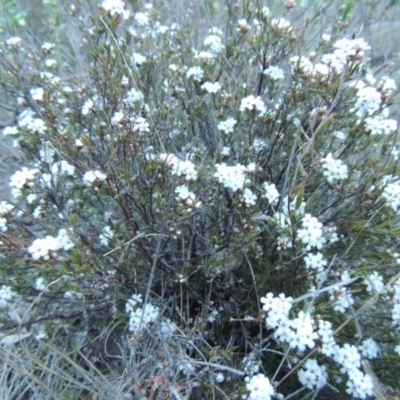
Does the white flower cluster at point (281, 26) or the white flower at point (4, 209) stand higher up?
the white flower cluster at point (281, 26)

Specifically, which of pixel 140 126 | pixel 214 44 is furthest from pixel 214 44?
pixel 140 126

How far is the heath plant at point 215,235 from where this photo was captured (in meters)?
2.22

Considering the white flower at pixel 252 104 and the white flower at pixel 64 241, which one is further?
the white flower at pixel 252 104

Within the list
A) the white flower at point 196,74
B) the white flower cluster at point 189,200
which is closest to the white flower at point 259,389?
the white flower cluster at point 189,200

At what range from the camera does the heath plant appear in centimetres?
222

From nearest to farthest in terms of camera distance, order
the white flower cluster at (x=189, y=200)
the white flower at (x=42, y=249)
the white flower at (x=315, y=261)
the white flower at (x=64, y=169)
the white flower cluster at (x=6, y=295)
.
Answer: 1. the white flower at (x=42, y=249)
2. the white flower cluster at (x=189, y=200)
3. the white flower at (x=315, y=261)
4. the white flower at (x=64, y=169)
5. the white flower cluster at (x=6, y=295)

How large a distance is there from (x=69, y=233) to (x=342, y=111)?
133 centimetres

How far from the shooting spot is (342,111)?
102 inches

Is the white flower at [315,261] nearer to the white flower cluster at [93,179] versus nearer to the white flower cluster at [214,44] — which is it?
the white flower cluster at [93,179]

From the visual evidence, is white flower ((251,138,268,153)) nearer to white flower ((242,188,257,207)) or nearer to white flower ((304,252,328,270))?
white flower ((242,188,257,207))

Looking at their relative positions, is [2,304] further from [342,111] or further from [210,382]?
[342,111]

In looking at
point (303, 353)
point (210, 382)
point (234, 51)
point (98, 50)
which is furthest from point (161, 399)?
point (234, 51)

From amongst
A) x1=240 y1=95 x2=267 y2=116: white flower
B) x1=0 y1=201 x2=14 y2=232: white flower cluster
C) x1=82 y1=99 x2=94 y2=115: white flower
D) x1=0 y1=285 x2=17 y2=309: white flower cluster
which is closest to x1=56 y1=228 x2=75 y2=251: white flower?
x1=0 y1=201 x2=14 y2=232: white flower cluster

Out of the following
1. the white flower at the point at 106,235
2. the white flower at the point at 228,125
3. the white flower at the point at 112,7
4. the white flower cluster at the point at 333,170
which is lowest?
the white flower at the point at 106,235
